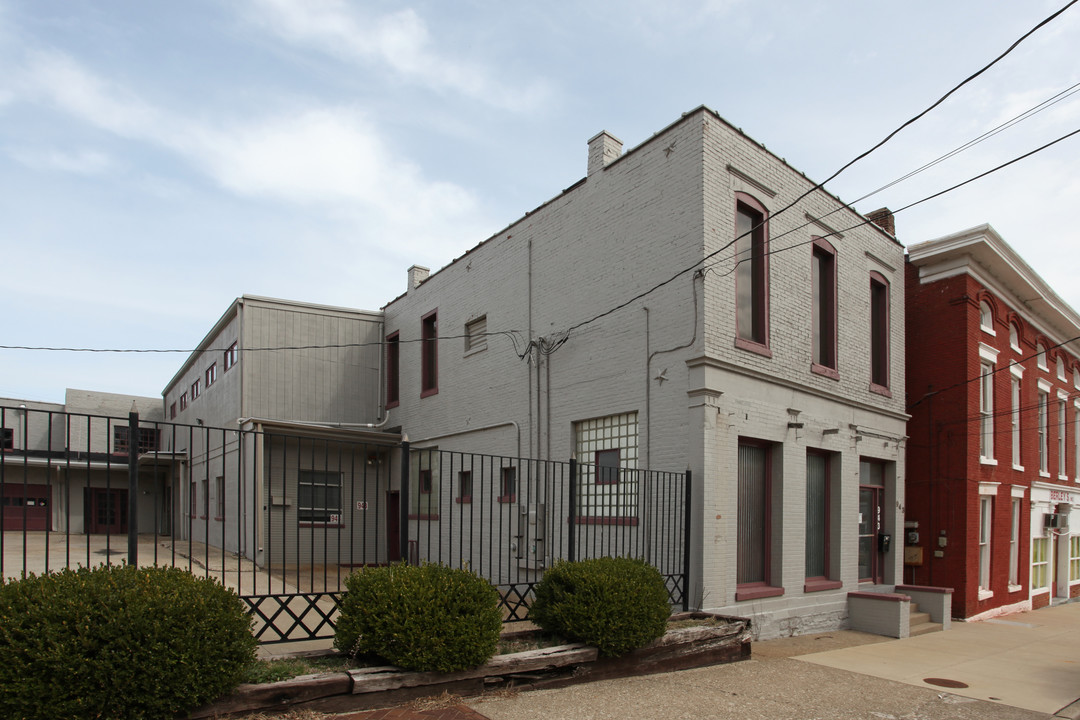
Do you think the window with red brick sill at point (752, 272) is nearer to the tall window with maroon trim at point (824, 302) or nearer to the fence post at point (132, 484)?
the tall window with maroon trim at point (824, 302)

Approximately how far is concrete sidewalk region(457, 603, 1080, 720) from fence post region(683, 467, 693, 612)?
1152 millimetres

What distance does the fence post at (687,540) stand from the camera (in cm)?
1067

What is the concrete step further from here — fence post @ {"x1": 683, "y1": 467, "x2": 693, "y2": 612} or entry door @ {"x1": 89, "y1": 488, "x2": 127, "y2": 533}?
entry door @ {"x1": 89, "y1": 488, "x2": 127, "y2": 533}

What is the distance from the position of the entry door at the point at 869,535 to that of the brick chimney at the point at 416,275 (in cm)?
1135

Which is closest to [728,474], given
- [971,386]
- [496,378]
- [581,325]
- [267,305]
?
[581,325]

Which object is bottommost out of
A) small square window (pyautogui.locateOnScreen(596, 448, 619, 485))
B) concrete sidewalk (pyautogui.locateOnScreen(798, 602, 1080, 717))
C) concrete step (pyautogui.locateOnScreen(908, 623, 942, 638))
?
concrete step (pyautogui.locateOnScreen(908, 623, 942, 638))

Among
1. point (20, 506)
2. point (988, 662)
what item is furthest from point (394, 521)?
point (20, 506)

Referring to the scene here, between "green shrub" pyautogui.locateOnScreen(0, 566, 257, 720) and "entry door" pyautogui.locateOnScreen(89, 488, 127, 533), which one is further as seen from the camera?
"entry door" pyautogui.locateOnScreen(89, 488, 127, 533)

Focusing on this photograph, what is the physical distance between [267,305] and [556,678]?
1466cm

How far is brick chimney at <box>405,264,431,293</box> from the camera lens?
65.8 feet

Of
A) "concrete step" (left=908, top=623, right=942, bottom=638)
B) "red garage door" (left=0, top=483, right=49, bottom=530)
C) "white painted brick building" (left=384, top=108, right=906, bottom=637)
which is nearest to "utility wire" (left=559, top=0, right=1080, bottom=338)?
"white painted brick building" (left=384, top=108, right=906, bottom=637)

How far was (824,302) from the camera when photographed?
14172 mm

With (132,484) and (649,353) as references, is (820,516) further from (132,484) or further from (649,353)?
(132,484)

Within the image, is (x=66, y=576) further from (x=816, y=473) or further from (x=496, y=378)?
(x=816, y=473)
